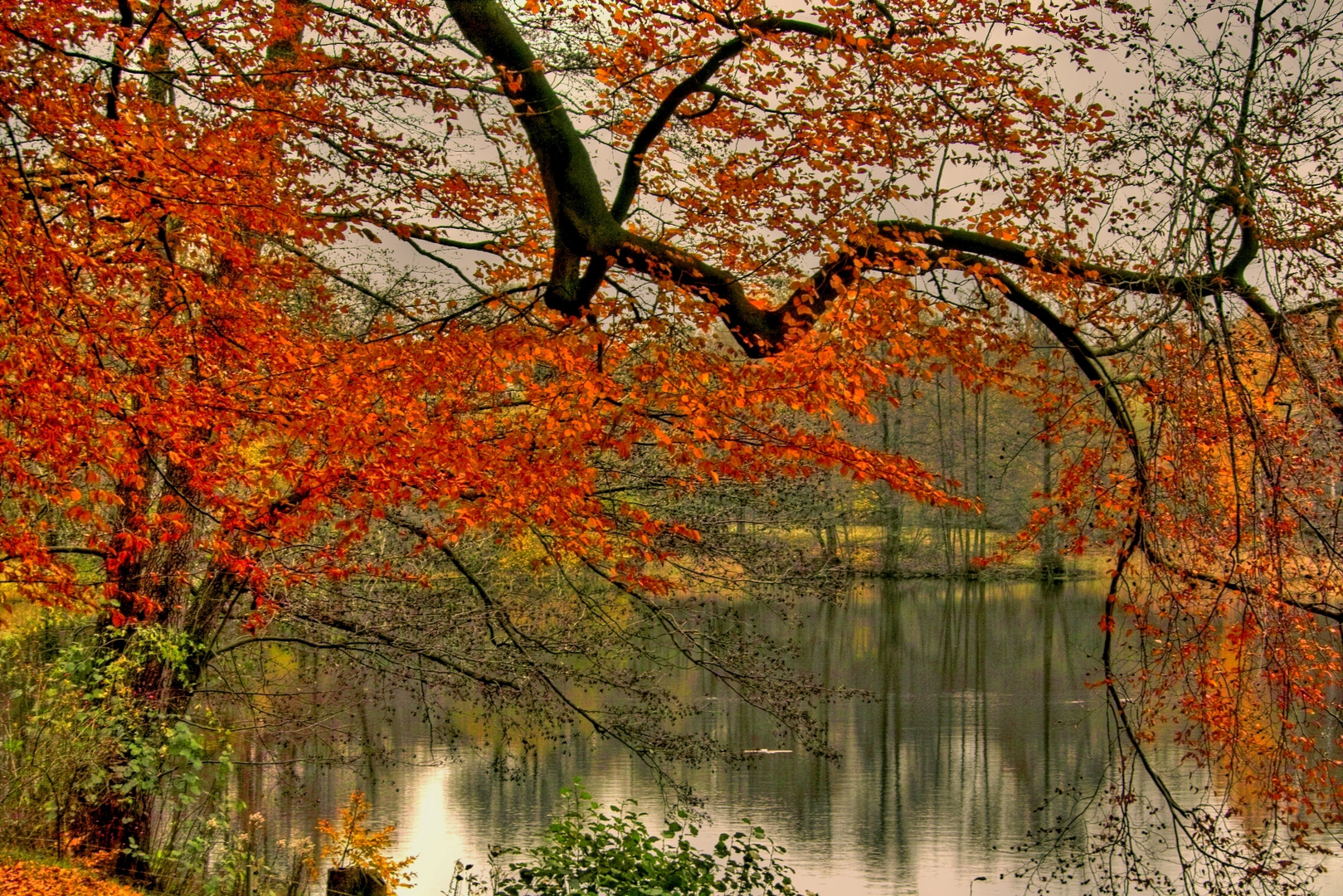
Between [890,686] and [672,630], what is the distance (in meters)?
11.2

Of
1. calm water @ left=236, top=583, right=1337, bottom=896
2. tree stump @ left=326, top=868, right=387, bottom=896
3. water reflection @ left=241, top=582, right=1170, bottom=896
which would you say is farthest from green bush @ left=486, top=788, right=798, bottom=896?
water reflection @ left=241, top=582, right=1170, bottom=896

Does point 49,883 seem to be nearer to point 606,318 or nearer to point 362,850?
point 362,850

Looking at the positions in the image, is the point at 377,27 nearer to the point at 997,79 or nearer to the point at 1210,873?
the point at 997,79

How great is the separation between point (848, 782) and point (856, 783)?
0.32 ft

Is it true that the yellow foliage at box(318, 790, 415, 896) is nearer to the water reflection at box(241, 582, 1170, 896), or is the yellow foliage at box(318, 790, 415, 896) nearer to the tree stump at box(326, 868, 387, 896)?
the tree stump at box(326, 868, 387, 896)

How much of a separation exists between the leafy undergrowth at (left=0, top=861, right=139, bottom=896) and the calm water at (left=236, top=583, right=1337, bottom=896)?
3.40 meters

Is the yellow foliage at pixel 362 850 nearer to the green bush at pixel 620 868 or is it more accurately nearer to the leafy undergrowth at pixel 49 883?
the green bush at pixel 620 868

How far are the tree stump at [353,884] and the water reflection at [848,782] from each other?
6.49 ft

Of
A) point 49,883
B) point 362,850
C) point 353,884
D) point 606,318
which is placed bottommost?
point 353,884

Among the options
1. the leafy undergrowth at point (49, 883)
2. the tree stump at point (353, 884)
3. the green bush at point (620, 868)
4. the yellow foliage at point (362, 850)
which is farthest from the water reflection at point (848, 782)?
the leafy undergrowth at point (49, 883)

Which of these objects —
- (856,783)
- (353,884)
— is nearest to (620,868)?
(353,884)

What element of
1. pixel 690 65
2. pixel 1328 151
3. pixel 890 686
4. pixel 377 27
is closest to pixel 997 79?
pixel 690 65

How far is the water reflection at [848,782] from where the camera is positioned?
11.3 m

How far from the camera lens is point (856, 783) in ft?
45.1
